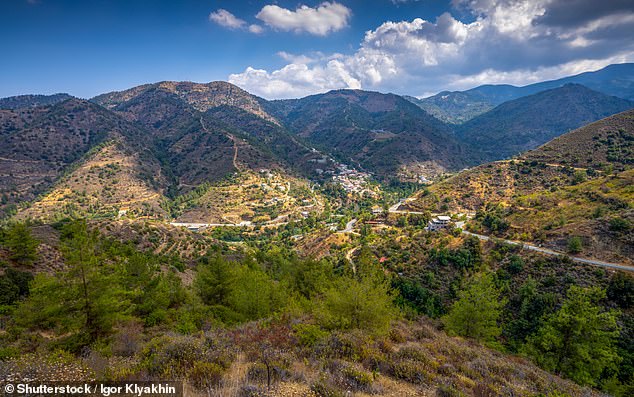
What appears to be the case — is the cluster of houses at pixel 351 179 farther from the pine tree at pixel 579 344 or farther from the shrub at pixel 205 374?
the shrub at pixel 205 374

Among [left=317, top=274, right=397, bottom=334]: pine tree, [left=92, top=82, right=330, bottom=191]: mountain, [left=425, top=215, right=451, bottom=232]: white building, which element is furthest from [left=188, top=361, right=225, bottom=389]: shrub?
[left=92, top=82, right=330, bottom=191]: mountain

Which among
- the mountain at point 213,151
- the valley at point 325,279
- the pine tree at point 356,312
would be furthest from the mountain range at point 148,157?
the pine tree at point 356,312

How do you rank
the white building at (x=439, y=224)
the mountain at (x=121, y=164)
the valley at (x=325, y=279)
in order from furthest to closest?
the mountain at (x=121, y=164)
the white building at (x=439, y=224)
the valley at (x=325, y=279)

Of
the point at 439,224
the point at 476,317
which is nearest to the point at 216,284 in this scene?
the point at 476,317

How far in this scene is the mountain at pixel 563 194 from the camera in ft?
112

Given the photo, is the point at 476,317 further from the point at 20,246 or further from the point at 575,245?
the point at 20,246

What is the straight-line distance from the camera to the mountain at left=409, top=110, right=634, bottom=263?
34.0 meters

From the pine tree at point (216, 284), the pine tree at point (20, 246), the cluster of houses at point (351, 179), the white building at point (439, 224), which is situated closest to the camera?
the pine tree at point (216, 284)

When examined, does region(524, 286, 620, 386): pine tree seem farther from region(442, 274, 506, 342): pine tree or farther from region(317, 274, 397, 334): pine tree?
region(317, 274, 397, 334): pine tree

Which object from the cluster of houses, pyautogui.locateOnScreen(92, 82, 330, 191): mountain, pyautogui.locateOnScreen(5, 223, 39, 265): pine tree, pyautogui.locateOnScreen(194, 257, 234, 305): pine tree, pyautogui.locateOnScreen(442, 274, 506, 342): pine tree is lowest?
pyautogui.locateOnScreen(442, 274, 506, 342): pine tree

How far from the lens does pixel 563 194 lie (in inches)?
1845

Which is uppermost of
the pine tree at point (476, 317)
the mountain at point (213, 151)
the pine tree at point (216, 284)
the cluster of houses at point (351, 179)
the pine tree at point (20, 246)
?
the mountain at point (213, 151)

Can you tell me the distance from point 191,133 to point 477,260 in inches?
6616

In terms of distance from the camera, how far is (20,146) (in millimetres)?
114688
